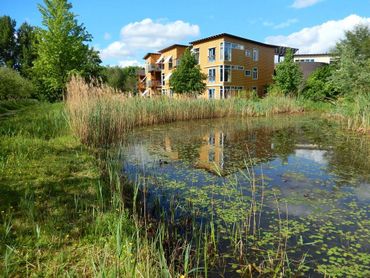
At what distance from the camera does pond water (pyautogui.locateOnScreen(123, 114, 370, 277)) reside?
2756mm

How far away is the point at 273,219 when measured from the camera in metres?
3.52

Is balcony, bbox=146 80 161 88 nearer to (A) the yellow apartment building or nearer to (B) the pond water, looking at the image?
(A) the yellow apartment building

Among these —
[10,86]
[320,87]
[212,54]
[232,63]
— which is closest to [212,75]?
[212,54]

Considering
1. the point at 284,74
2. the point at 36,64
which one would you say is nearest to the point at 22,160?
the point at 36,64

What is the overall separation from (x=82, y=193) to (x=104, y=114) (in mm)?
3875

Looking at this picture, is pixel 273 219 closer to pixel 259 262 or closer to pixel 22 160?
pixel 259 262

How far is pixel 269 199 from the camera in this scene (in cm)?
417

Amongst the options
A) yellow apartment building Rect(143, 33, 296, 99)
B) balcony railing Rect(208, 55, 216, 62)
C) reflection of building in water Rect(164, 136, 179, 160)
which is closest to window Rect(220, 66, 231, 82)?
yellow apartment building Rect(143, 33, 296, 99)

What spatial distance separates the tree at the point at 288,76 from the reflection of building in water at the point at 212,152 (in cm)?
1675

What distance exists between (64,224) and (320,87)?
2589 centimetres

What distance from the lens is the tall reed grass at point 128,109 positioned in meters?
6.91

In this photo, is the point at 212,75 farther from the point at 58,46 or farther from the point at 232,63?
the point at 58,46

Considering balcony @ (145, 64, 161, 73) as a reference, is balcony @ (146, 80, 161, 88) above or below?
below

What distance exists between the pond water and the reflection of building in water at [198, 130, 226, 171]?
26 millimetres
